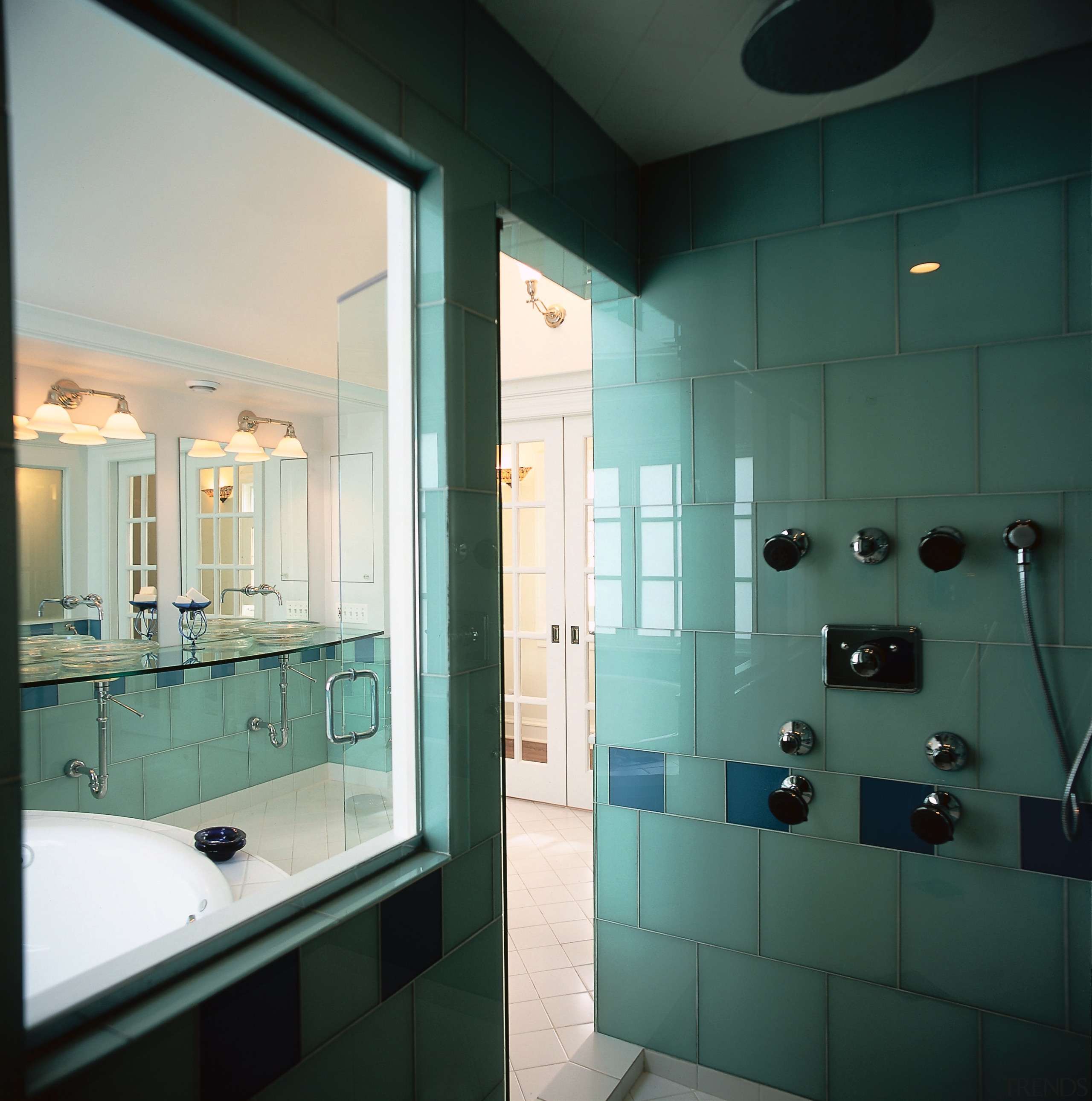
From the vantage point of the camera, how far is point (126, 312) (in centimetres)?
173

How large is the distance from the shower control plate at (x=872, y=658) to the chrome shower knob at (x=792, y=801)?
243mm

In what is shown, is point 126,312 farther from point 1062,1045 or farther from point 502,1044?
point 1062,1045

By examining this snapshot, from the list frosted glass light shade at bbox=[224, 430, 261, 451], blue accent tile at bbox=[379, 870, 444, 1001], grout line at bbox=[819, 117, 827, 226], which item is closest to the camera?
blue accent tile at bbox=[379, 870, 444, 1001]

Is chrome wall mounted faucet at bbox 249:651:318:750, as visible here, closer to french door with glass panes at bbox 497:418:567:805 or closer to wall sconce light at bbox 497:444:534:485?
french door with glass panes at bbox 497:418:567:805

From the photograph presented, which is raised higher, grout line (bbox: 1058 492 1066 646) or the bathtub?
grout line (bbox: 1058 492 1066 646)

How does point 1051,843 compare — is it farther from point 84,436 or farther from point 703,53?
point 84,436

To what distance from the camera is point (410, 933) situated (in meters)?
1.19

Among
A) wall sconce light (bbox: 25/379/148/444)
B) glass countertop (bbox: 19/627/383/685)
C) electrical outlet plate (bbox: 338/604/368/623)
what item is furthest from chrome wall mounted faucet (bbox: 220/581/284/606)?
wall sconce light (bbox: 25/379/148/444)

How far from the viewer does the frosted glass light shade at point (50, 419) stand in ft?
3.02

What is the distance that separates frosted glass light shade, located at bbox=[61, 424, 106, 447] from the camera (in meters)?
1.09

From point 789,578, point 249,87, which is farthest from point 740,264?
point 249,87

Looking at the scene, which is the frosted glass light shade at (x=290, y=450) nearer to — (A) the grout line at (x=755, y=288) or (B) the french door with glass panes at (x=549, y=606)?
(B) the french door with glass panes at (x=549, y=606)

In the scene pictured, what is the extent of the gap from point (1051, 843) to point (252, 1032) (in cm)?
152

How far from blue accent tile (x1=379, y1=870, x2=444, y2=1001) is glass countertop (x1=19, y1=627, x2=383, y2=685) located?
466mm
